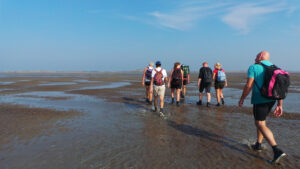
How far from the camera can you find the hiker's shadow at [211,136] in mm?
3991

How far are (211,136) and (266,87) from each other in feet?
6.67

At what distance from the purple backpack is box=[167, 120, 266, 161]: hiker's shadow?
4.22ft

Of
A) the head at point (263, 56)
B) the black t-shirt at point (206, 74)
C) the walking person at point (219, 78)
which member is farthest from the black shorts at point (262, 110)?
the black t-shirt at point (206, 74)

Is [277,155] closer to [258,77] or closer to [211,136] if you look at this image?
[258,77]

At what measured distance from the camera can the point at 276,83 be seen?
3.12m

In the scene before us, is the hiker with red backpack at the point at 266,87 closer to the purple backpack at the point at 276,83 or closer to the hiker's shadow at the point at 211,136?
the purple backpack at the point at 276,83

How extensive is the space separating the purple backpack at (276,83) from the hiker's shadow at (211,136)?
50.6 inches

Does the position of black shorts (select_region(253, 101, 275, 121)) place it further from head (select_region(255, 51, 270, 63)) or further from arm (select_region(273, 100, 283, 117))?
head (select_region(255, 51, 270, 63))

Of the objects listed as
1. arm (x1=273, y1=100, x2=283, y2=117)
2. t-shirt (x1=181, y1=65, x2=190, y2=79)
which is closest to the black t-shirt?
t-shirt (x1=181, y1=65, x2=190, y2=79)

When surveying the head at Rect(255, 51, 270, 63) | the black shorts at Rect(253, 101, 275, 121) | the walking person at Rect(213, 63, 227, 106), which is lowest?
the black shorts at Rect(253, 101, 275, 121)

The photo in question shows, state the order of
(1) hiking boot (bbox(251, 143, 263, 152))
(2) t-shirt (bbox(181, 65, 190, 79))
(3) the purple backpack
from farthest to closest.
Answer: (2) t-shirt (bbox(181, 65, 190, 79)), (1) hiking boot (bbox(251, 143, 263, 152)), (3) the purple backpack

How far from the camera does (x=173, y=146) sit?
4.07 m

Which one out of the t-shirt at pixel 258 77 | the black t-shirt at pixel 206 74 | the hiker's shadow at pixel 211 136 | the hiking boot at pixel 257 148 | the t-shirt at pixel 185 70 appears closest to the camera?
the t-shirt at pixel 258 77

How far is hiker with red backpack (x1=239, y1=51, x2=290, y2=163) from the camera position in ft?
10.3
